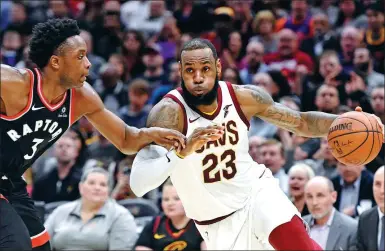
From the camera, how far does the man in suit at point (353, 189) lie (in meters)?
8.02

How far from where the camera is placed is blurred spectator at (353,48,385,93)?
32.4 ft

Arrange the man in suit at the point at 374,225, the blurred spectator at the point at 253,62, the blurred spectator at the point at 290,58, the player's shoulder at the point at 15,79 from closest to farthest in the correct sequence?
1. the player's shoulder at the point at 15,79
2. the man in suit at the point at 374,225
3. the blurred spectator at the point at 290,58
4. the blurred spectator at the point at 253,62

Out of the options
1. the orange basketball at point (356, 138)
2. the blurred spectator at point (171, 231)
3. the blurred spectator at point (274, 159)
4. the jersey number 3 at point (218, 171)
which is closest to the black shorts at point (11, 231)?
the jersey number 3 at point (218, 171)

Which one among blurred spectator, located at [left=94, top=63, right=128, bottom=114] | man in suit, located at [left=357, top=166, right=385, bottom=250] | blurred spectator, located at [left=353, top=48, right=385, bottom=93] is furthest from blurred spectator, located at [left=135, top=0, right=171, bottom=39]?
A: man in suit, located at [left=357, top=166, right=385, bottom=250]

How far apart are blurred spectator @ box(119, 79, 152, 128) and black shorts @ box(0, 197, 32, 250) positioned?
5285 millimetres

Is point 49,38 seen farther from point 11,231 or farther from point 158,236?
point 158,236

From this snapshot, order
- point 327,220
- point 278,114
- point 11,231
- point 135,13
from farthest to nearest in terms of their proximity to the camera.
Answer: point 135,13 → point 327,220 → point 278,114 → point 11,231

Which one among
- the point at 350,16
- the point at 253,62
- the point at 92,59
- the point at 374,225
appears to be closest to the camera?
the point at 374,225

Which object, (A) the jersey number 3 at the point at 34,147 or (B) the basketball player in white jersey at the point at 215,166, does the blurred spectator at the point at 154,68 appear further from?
(A) the jersey number 3 at the point at 34,147

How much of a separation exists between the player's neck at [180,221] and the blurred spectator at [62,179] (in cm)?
170

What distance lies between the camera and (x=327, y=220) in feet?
24.6

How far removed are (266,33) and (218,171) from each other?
21.0 feet

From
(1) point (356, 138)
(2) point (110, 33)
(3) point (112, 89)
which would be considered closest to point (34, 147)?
(1) point (356, 138)

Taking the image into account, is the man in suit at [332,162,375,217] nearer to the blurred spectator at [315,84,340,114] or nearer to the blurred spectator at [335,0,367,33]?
the blurred spectator at [315,84,340,114]
